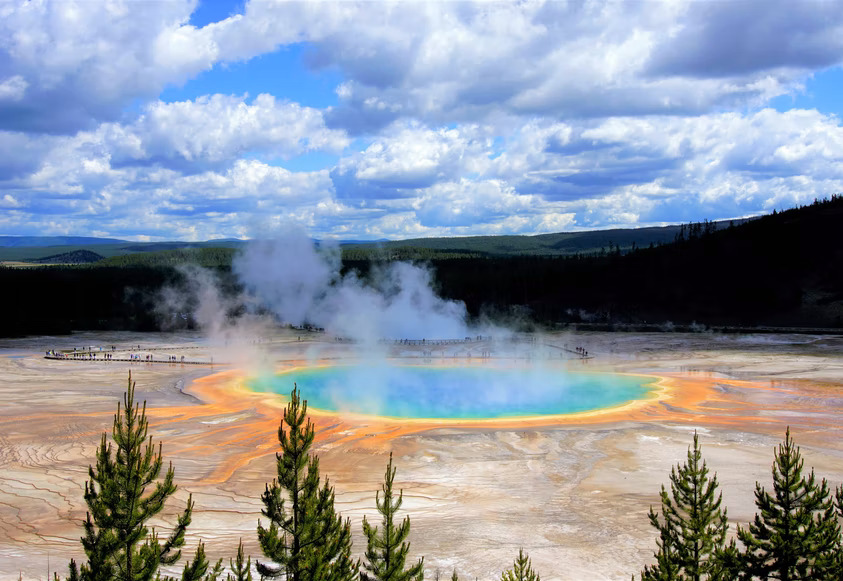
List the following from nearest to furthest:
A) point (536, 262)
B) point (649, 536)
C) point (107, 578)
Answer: point (107, 578) → point (649, 536) → point (536, 262)

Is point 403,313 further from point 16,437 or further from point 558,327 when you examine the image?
point 16,437

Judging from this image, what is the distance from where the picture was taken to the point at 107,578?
8.77 m

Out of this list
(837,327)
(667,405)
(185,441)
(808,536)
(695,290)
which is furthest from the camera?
(695,290)

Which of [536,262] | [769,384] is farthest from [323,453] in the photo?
[536,262]

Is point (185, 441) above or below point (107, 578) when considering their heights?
below

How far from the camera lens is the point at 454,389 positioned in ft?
125

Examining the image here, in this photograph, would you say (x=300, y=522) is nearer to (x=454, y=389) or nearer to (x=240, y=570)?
(x=240, y=570)

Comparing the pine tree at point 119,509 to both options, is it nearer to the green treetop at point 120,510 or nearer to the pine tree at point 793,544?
the green treetop at point 120,510

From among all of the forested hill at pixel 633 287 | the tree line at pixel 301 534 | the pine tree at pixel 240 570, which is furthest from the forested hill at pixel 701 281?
the pine tree at pixel 240 570

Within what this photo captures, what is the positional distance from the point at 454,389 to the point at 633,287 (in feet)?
176

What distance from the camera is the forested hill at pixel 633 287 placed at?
238 ft

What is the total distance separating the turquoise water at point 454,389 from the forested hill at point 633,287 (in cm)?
2796

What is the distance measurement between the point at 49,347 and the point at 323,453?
44.5m

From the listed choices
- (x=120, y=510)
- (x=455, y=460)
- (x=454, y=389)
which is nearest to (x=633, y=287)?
(x=454, y=389)
